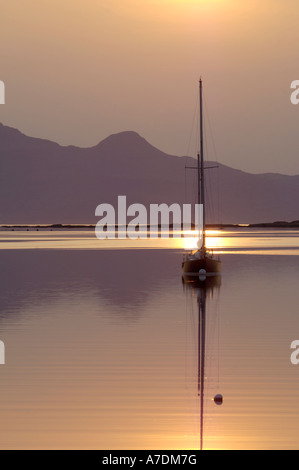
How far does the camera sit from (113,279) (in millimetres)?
67062

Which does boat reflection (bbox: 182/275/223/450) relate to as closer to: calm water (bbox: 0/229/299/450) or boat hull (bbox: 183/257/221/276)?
calm water (bbox: 0/229/299/450)

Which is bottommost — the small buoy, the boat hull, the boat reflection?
the small buoy

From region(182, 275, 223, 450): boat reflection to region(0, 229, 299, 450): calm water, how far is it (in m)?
0.17

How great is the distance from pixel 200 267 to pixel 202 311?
71.9 ft

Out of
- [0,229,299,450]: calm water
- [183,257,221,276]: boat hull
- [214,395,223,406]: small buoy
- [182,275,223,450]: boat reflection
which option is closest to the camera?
[0,229,299,450]: calm water

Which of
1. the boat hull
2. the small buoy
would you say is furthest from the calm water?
the boat hull

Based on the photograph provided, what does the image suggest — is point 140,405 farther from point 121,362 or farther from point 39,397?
point 121,362

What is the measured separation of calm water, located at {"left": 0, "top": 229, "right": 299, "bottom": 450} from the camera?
58.0 feet

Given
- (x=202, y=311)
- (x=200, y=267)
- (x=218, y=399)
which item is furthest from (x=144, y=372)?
(x=200, y=267)

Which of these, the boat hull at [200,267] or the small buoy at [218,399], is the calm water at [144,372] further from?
the boat hull at [200,267]

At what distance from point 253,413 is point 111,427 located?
322cm

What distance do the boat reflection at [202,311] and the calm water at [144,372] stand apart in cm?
17

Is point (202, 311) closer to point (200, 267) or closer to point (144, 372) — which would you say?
point (144, 372)
